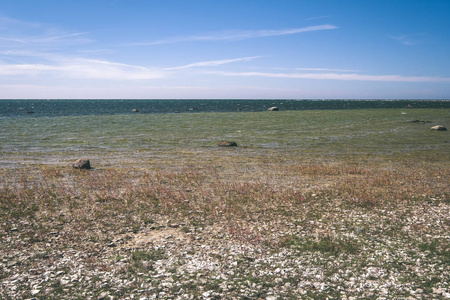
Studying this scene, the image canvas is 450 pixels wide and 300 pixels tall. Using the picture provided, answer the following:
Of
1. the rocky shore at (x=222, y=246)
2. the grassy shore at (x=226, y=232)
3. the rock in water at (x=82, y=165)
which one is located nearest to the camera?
the rocky shore at (x=222, y=246)

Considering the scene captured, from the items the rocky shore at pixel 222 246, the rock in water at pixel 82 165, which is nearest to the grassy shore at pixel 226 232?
the rocky shore at pixel 222 246

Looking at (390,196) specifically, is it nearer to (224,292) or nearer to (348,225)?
(348,225)

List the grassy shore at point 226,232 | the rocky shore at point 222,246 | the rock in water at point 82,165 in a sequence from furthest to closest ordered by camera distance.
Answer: the rock in water at point 82,165 → the grassy shore at point 226,232 → the rocky shore at point 222,246

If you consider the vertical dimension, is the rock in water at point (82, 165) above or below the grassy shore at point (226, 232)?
above

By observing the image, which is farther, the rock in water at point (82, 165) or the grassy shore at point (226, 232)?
the rock in water at point (82, 165)

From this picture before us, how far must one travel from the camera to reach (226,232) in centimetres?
1298

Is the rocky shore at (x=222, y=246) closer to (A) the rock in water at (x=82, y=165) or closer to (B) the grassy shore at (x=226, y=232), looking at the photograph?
(B) the grassy shore at (x=226, y=232)

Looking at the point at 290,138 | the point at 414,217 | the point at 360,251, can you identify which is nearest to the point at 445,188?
the point at 414,217

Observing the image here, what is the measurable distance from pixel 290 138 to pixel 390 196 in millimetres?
29726

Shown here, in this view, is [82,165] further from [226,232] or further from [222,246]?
[222,246]

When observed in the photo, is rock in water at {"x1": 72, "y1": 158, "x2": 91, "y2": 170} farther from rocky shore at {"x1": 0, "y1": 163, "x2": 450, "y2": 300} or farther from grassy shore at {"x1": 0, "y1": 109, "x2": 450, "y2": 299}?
rocky shore at {"x1": 0, "y1": 163, "x2": 450, "y2": 300}

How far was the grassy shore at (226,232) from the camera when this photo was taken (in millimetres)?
9336

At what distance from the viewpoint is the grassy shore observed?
9336mm

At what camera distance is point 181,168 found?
84.0ft
